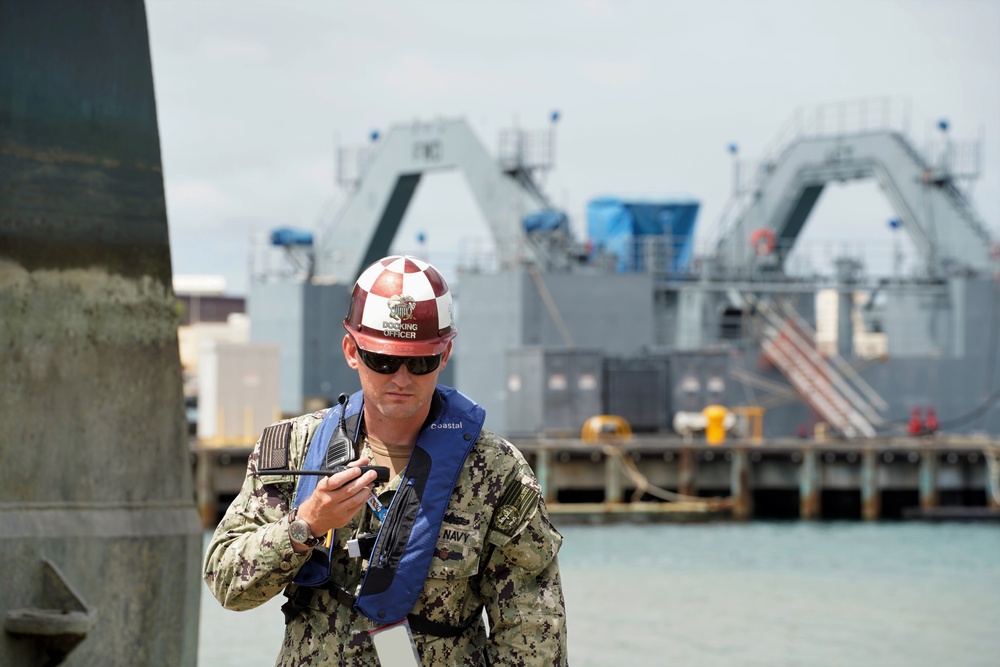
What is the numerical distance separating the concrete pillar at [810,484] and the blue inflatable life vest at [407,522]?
37841mm

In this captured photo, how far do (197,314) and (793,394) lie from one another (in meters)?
38.3

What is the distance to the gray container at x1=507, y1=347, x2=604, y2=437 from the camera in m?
42.0

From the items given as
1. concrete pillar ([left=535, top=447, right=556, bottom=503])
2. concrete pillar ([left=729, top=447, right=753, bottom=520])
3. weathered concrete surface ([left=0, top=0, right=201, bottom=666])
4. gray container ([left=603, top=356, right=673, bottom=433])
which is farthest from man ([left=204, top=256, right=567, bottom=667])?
gray container ([left=603, top=356, right=673, bottom=433])

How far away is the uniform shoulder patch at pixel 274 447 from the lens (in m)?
3.36

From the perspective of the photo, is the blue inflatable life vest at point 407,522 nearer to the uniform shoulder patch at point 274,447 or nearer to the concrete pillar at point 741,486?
the uniform shoulder patch at point 274,447

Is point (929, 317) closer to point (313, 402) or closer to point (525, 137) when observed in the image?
point (525, 137)

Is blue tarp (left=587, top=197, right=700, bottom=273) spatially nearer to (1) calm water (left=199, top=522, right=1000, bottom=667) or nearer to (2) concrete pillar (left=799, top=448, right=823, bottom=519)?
(2) concrete pillar (left=799, top=448, right=823, bottom=519)

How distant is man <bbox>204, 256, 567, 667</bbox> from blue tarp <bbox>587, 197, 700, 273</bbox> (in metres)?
46.4

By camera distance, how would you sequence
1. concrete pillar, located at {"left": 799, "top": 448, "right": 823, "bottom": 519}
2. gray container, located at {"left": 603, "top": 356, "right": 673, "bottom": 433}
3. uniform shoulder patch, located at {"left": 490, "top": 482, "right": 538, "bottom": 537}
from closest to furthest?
uniform shoulder patch, located at {"left": 490, "top": 482, "right": 538, "bottom": 537} → concrete pillar, located at {"left": 799, "top": 448, "right": 823, "bottom": 519} → gray container, located at {"left": 603, "top": 356, "right": 673, "bottom": 433}

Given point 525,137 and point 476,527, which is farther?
point 525,137

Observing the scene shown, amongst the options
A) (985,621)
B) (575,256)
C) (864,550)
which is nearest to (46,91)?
(985,621)

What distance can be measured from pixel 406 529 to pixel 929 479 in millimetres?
39069

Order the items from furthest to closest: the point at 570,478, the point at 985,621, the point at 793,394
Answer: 1. the point at 793,394
2. the point at 570,478
3. the point at 985,621

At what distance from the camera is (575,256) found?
1891 inches
